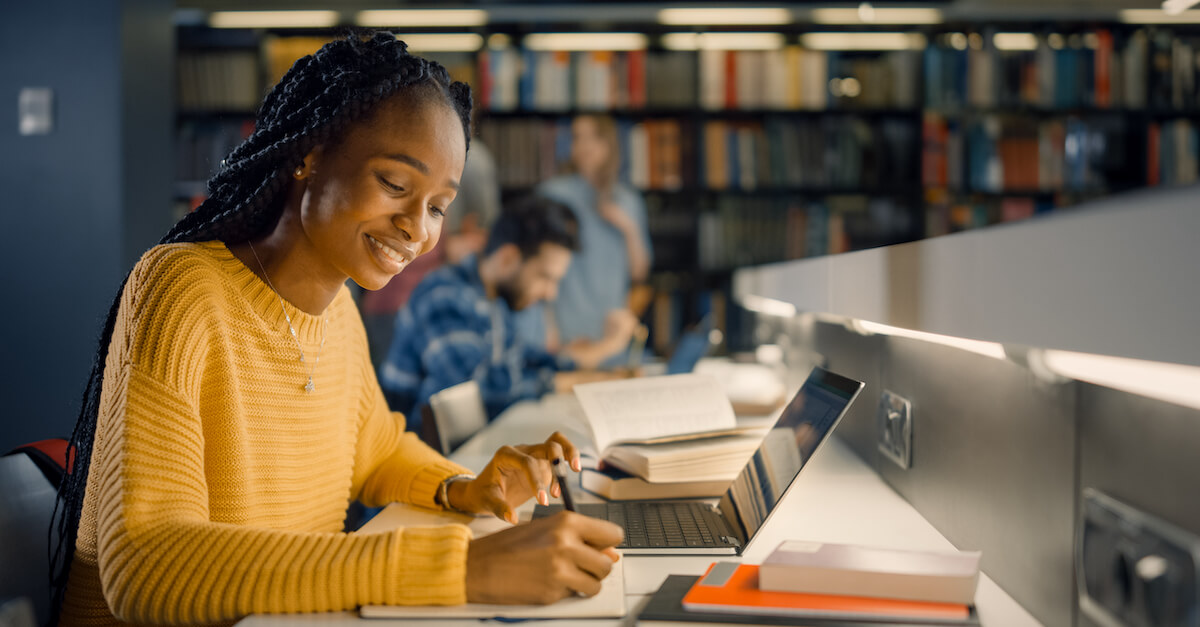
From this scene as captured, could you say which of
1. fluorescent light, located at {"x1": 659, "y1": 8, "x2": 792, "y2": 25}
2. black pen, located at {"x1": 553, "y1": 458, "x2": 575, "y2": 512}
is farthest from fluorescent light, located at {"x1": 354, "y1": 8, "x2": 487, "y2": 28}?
black pen, located at {"x1": 553, "y1": 458, "x2": 575, "y2": 512}

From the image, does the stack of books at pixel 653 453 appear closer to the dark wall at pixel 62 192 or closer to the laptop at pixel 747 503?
the laptop at pixel 747 503

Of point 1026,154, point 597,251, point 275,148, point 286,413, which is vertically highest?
point 1026,154

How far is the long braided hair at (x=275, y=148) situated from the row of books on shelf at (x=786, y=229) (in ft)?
9.99

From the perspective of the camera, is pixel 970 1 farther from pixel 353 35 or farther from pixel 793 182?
pixel 353 35

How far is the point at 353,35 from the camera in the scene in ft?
3.26

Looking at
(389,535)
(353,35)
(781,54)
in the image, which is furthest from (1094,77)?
(389,535)

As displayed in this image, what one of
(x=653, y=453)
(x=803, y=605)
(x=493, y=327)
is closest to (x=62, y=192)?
(x=493, y=327)

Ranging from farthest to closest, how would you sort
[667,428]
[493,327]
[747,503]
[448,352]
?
[493,327]
[448,352]
[667,428]
[747,503]

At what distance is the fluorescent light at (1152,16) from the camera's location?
3.77 metres

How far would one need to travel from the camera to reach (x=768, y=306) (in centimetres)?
255

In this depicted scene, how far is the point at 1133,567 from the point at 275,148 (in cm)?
90

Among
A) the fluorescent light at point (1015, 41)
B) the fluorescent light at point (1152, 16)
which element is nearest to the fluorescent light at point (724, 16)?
the fluorescent light at point (1015, 41)

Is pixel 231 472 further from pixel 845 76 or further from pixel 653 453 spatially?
pixel 845 76

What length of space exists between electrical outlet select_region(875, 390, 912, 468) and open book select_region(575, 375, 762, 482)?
19cm
